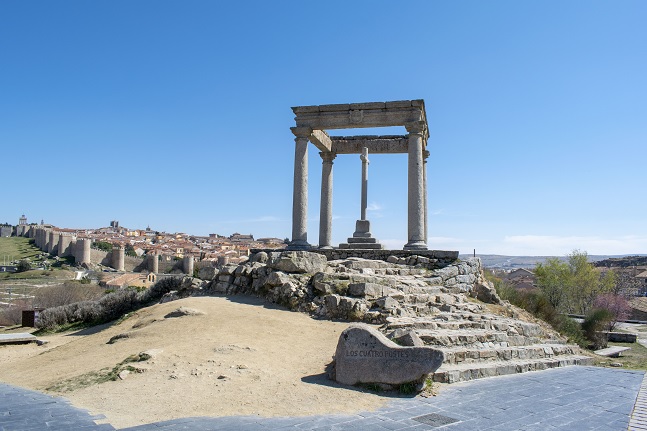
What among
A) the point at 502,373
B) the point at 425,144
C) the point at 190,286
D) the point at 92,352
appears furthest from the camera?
the point at 425,144

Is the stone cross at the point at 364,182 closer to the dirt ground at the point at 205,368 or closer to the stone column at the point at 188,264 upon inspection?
the dirt ground at the point at 205,368

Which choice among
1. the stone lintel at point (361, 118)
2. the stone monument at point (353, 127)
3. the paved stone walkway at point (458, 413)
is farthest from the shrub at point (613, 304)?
the paved stone walkway at point (458, 413)

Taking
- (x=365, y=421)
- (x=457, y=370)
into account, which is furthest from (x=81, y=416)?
(x=457, y=370)

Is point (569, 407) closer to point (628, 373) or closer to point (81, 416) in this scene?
point (628, 373)

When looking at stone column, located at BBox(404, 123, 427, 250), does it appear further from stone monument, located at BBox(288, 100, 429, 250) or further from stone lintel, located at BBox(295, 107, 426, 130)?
stone lintel, located at BBox(295, 107, 426, 130)

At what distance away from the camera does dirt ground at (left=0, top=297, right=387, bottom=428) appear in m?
6.80

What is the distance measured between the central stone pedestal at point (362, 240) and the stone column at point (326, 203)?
6.42ft

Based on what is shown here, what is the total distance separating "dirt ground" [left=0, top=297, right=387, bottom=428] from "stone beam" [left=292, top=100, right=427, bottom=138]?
9.25 m

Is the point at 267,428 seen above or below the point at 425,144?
below

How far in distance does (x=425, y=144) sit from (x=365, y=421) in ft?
59.6

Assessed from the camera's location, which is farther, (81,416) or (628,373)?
(628,373)

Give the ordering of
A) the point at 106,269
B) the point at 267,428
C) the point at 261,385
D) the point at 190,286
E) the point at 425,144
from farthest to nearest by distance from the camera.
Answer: the point at 106,269
the point at 425,144
the point at 190,286
the point at 261,385
the point at 267,428

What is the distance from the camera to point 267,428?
584 cm

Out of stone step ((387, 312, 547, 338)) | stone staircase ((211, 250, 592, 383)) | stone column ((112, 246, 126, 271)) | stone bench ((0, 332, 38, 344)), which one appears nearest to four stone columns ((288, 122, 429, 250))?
stone staircase ((211, 250, 592, 383))
